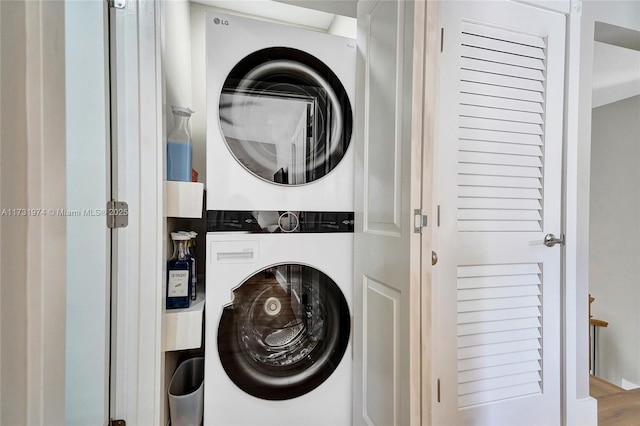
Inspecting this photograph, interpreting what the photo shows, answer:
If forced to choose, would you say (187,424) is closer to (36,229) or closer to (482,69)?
(36,229)

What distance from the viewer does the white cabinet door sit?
0.83 m

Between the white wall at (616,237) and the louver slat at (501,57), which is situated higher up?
the louver slat at (501,57)

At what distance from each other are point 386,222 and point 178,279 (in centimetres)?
85

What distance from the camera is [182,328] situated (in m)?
1.08

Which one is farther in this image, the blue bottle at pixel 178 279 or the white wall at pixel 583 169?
the white wall at pixel 583 169

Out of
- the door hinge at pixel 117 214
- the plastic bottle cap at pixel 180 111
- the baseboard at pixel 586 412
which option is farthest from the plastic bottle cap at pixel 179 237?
the baseboard at pixel 586 412

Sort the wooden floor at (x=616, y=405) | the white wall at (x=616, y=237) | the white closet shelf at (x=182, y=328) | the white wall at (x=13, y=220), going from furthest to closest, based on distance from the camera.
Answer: the white wall at (x=616, y=237), the wooden floor at (x=616, y=405), the white closet shelf at (x=182, y=328), the white wall at (x=13, y=220)

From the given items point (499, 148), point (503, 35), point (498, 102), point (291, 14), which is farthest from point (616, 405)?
point (291, 14)

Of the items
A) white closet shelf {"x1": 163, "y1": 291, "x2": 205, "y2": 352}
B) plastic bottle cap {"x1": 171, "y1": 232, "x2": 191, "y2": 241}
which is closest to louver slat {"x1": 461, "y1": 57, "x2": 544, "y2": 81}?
plastic bottle cap {"x1": 171, "y1": 232, "x2": 191, "y2": 241}

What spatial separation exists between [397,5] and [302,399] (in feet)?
5.11

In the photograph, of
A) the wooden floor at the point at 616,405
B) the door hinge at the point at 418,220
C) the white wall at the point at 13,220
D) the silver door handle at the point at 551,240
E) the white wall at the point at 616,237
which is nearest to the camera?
the white wall at the point at 13,220

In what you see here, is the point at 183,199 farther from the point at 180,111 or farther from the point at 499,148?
the point at 499,148

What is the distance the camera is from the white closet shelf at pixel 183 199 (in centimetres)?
108

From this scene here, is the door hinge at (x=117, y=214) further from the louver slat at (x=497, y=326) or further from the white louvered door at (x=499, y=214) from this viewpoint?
the louver slat at (x=497, y=326)
